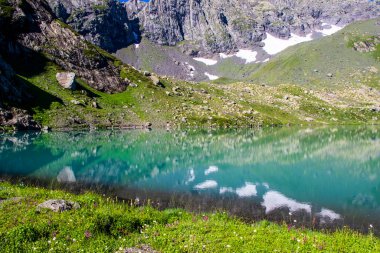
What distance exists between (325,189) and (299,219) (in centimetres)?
1511

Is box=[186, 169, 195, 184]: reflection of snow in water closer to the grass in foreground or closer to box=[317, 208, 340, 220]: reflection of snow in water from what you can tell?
box=[317, 208, 340, 220]: reflection of snow in water

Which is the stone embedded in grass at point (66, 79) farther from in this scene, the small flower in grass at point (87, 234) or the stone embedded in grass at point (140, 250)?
the stone embedded in grass at point (140, 250)

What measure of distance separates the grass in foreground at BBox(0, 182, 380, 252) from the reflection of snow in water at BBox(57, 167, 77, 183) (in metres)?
18.3

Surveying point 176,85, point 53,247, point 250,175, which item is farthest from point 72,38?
point 53,247

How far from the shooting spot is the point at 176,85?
173 meters

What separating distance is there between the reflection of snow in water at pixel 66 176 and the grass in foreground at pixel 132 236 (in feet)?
59.9

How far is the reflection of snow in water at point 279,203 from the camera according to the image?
101ft

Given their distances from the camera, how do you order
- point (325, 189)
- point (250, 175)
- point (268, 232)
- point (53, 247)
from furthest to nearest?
1. point (250, 175)
2. point (325, 189)
3. point (268, 232)
4. point (53, 247)

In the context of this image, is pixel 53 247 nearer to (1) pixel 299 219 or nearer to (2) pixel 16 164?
(1) pixel 299 219

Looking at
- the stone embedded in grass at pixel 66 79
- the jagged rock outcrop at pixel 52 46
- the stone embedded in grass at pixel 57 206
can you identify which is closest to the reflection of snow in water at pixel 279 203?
the stone embedded in grass at pixel 57 206

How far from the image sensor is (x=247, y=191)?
37.6m

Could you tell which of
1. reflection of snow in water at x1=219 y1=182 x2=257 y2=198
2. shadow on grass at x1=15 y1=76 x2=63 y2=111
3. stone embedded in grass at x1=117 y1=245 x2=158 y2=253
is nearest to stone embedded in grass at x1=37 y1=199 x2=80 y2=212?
stone embedded in grass at x1=117 y1=245 x2=158 y2=253

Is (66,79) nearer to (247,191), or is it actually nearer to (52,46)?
(52,46)

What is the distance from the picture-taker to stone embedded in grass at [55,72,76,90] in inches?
4866
